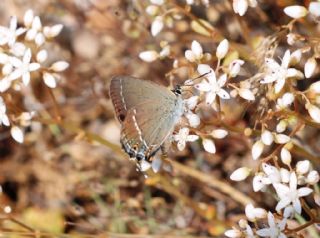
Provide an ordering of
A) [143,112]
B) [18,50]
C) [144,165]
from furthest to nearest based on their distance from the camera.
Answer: [18,50] → [144,165] → [143,112]

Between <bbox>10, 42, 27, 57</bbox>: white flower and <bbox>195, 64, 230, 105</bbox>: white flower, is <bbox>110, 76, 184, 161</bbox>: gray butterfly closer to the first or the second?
<bbox>195, 64, 230, 105</bbox>: white flower

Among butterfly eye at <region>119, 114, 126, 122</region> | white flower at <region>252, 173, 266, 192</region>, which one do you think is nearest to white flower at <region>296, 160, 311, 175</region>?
white flower at <region>252, 173, 266, 192</region>

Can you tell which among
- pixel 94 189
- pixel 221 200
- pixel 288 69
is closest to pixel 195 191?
pixel 221 200

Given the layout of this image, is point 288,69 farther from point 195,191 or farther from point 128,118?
point 195,191

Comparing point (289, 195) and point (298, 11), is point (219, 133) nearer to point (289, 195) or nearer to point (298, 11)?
point (289, 195)

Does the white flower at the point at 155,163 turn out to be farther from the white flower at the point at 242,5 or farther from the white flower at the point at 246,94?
the white flower at the point at 242,5

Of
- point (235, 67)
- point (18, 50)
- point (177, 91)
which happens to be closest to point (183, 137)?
point (177, 91)
